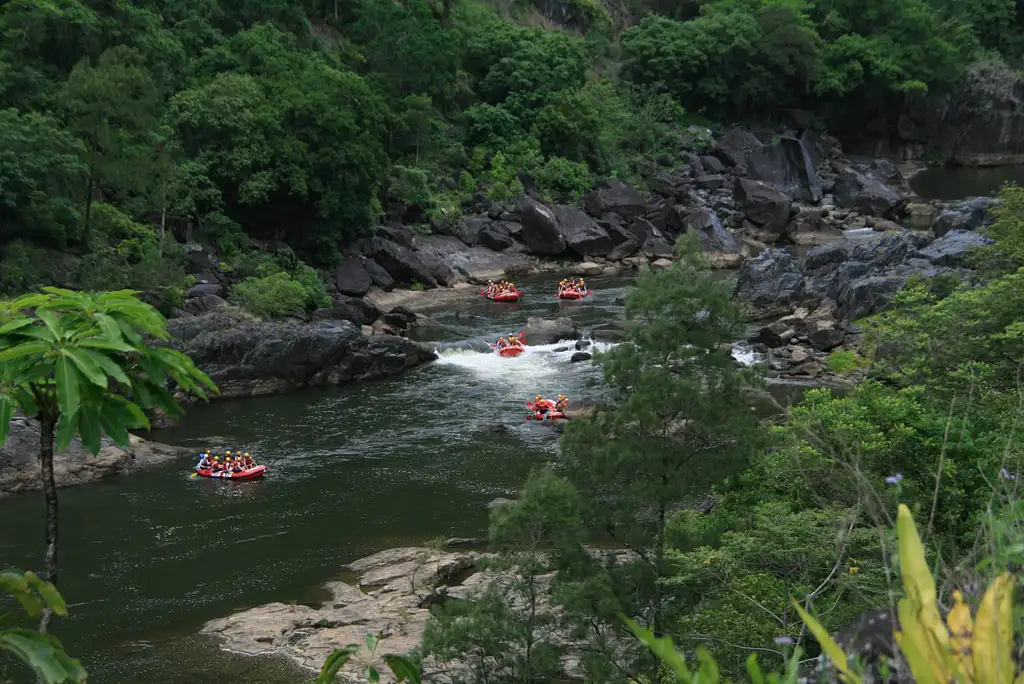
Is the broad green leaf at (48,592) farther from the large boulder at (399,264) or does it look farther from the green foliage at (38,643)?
the large boulder at (399,264)

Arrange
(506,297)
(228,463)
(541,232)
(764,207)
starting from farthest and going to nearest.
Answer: (764,207) < (541,232) < (506,297) < (228,463)

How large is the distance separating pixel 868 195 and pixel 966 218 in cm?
2353

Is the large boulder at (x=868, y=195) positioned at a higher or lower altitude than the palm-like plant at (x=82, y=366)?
lower

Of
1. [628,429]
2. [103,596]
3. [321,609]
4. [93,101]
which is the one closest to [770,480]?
[628,429]

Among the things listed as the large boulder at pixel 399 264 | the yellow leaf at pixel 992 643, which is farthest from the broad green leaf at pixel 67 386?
the large boulder at pixel 399 264

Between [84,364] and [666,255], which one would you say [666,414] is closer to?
[84,364]

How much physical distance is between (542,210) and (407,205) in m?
7.46

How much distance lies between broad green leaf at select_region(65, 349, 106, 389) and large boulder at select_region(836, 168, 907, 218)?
226ft

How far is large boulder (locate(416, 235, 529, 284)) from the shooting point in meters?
58.3

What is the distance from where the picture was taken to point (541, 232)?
203ft

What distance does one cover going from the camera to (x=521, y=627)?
659 inches

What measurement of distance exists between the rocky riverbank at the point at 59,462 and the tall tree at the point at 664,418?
18516 millimetres

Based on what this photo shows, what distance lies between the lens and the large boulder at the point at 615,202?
6644 cm

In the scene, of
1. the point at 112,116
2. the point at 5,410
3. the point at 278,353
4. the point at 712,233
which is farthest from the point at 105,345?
the point at 712,233
